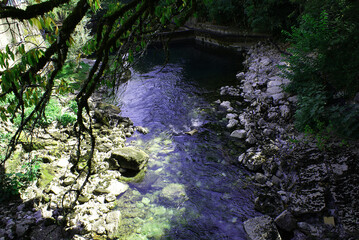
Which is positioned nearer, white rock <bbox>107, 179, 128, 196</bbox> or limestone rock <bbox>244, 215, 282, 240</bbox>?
limestone rock <bbox>244, 215, 282, 240</bbox>

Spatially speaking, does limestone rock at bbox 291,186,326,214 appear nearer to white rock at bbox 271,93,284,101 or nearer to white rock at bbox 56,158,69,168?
white rock at bbox 271,93,284,101

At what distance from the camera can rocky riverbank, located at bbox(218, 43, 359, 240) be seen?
12.5ft

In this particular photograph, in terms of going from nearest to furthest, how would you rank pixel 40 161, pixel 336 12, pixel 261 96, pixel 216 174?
pixel 40 161 < pixel 216 174 < pixel 336 12 < pixel 261 96

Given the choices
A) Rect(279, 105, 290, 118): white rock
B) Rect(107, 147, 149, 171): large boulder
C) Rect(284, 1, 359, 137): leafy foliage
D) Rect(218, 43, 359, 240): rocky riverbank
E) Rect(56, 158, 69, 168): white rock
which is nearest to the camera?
Rect(218, 43, 359, 240): rocky riverbank

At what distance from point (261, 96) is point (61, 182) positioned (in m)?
7.42

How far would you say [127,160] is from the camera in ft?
19.7

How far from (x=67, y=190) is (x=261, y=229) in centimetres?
381

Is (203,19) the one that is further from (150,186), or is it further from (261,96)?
(150,186)

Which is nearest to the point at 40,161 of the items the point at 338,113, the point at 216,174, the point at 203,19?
the point at 216,174

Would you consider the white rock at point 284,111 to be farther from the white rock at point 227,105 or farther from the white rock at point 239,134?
the white rock at point 227,105

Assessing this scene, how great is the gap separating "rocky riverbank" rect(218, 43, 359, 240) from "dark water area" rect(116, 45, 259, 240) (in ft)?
1.24

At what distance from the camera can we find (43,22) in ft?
5.78

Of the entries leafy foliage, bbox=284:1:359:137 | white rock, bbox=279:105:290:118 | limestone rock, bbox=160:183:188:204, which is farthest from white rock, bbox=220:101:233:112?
limestone rock, bbox=160:183:188:204

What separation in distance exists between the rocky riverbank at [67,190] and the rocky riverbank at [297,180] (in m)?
2.90
